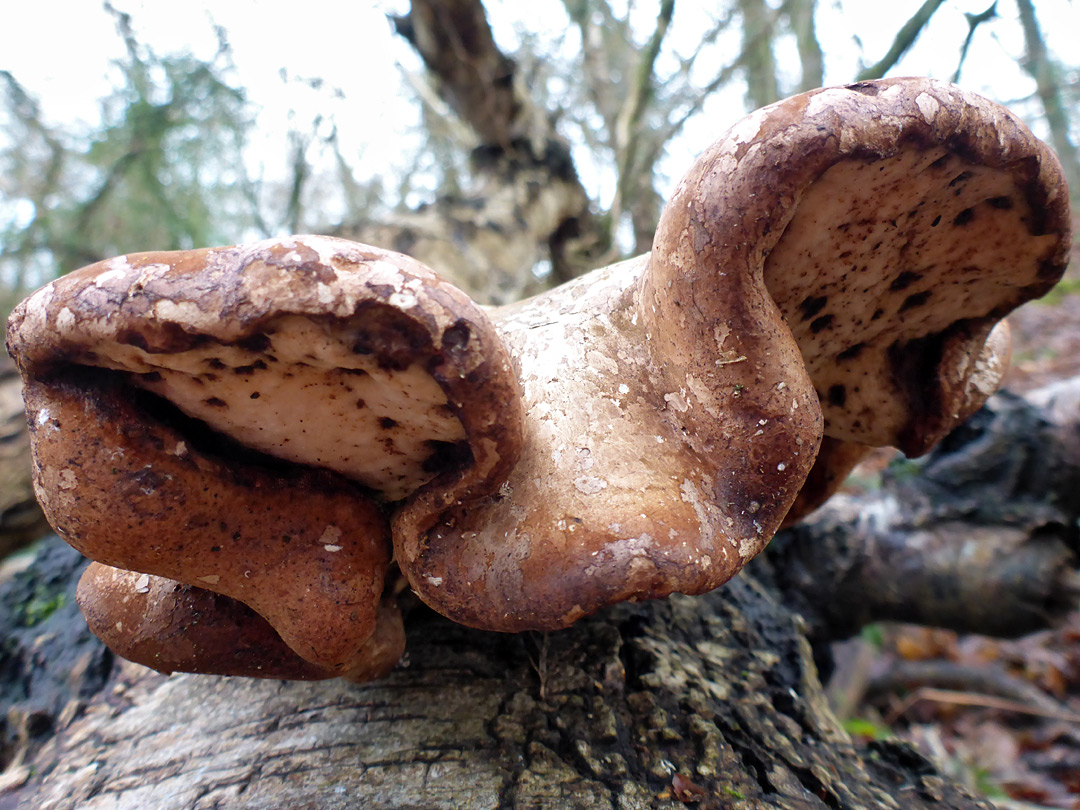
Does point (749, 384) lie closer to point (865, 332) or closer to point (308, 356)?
point (865, 332)

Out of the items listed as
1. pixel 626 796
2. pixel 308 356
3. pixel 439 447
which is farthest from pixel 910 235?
pixel 626 796

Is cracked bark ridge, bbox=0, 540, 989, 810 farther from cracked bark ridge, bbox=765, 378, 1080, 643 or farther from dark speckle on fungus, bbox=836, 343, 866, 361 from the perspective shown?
cracked bark ridge, bbox=765, 378, 1080, 643

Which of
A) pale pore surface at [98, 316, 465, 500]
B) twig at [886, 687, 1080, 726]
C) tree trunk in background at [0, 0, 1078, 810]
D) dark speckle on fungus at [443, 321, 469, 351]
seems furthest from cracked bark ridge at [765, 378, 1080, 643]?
dark speckle on fungus at [443, 321, 469, 351]

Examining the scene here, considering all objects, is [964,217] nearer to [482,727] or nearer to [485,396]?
[485,396]

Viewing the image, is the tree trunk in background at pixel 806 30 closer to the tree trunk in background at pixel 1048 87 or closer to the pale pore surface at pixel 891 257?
the tree trunk in background at pixel 1048 87

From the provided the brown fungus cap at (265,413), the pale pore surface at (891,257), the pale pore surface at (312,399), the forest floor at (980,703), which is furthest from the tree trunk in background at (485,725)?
the forest floor at (980,703)

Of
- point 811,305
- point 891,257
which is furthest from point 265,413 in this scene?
point 891,257
